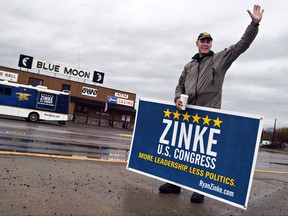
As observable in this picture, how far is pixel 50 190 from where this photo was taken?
406 centimetres

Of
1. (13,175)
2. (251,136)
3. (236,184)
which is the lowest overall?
(13,175)

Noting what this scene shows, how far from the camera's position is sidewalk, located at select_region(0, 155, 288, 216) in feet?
11.4

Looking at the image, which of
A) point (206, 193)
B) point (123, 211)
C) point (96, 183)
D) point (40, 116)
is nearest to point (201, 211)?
point (206, 193)

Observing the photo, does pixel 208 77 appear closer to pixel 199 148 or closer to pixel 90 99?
pixel 199 148

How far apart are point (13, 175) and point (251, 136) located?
3482mm

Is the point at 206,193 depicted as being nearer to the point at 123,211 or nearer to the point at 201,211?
the point at 201,211

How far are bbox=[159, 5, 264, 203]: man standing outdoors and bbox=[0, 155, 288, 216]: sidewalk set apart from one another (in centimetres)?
39

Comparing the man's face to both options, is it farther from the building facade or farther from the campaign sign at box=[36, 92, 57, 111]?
the building facade

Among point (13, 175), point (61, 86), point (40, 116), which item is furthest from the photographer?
point (61, 86)

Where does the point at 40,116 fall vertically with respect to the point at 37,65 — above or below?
below

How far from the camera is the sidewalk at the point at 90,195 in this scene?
3.49 metres

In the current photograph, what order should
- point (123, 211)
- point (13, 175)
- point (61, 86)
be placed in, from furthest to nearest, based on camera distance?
point (61, 86) → point (13, 175) → point (123, 211)

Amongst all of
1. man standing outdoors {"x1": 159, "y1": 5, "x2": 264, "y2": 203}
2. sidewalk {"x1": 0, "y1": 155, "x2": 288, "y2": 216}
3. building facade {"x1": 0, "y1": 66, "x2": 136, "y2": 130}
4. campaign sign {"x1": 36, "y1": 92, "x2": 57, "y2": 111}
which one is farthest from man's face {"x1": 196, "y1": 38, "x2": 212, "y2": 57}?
building facade {"x1": 0, "y1": 66, "x2": 136, "y2": 130}

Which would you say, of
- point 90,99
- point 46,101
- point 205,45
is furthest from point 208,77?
point 90,99
